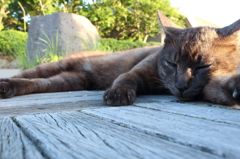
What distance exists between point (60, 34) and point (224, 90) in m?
4.66

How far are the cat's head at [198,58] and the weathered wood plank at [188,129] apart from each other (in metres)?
0.61

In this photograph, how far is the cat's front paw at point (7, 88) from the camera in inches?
80.4

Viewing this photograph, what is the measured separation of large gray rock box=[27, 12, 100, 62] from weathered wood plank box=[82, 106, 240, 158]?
440cm

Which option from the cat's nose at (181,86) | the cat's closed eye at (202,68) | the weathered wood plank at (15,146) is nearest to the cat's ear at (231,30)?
the cat's closed eye at (202,68)

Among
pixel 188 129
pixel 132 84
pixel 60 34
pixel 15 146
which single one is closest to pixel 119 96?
pixel 132 84

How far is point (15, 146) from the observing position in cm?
67

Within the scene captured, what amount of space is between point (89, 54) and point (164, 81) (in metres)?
1.58

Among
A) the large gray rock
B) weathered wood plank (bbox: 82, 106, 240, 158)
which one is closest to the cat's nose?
weathered wood plank (bbox: 82, 106, 240, 158)

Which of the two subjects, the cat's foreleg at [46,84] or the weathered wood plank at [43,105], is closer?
the weathered wood plank at [43,105]

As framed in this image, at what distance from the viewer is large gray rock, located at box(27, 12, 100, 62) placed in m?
5.37

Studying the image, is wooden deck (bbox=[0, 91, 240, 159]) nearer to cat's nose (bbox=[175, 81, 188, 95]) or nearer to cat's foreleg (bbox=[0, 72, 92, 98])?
cat's nose (bbox=[175, 81, 188, 95])

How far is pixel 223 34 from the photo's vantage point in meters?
1.87

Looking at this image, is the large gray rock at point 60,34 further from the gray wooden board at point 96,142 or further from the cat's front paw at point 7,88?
the gray wooden board at point 96,142

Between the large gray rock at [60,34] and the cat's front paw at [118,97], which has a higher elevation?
the large gray rock at [60,34]
